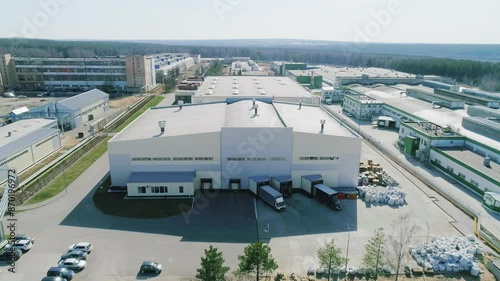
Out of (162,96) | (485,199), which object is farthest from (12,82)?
(485,199)

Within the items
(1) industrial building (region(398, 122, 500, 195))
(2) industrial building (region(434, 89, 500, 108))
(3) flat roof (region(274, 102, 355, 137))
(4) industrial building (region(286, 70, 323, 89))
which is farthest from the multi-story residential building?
(2) industrial building (region(434, 89, 500, 108))

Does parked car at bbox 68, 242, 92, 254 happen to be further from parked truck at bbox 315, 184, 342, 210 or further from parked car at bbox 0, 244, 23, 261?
parked truck at bbox 315, 184, 342, 210

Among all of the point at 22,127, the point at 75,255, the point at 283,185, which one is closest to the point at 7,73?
the point at 22,127

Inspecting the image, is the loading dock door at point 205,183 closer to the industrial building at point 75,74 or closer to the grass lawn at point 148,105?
the grass lawn at point 148,105

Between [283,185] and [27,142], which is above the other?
[27,142]

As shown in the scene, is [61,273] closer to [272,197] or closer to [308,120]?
[272,197]

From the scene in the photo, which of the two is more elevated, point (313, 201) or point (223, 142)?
point (223, 142)

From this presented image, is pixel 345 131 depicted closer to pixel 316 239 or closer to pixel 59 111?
pixel 316 239
